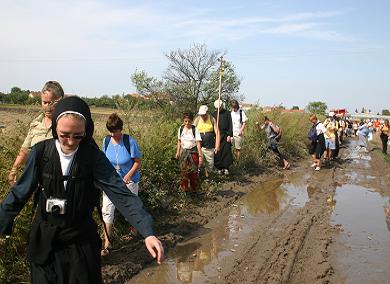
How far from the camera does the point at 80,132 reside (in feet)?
9.11

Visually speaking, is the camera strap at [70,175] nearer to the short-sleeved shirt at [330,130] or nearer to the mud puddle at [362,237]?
the mud puddle at [362,237]

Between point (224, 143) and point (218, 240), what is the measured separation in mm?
4065

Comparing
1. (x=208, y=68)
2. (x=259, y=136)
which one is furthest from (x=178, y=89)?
(x=259, y=136)

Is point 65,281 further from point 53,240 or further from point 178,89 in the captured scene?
point 178,89

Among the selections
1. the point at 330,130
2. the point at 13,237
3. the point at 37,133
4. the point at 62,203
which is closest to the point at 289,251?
the point at 13,237

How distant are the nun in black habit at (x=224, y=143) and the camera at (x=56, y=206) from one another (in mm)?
7467

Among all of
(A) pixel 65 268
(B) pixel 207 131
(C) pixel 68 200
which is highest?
(B) pixel 207 131

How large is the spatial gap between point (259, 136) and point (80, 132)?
40.1 ft

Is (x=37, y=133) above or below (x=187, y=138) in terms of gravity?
above

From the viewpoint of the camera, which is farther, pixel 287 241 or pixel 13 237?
pixel 287 241

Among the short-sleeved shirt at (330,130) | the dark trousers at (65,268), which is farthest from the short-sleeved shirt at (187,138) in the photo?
the short-sleeved shirt at (330,130)

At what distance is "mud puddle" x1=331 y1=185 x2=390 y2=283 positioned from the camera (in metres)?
5.35

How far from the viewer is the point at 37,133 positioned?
459 cm

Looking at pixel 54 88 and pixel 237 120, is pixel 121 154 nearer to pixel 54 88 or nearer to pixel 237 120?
pixel 54 88
